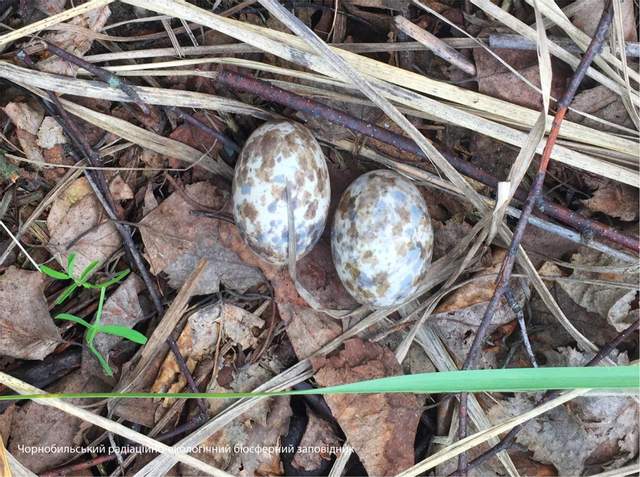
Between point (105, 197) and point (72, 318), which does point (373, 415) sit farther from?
point (105, 197)

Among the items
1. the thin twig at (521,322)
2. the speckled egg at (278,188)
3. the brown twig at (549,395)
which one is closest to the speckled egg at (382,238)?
the speckled egg at (278,188)

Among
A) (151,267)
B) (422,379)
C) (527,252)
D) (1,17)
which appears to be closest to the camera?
(422,379)

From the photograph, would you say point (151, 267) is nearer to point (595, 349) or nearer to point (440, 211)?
point (440, 211)

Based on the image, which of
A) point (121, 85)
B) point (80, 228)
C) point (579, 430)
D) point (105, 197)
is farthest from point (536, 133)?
point (80, 228)

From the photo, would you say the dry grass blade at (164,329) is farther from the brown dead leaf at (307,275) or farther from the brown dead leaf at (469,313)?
the brown dead leaf at (469,313)

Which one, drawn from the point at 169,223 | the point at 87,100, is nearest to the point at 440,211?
the point at 169,223

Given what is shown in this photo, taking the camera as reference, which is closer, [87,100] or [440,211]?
[87,100]
